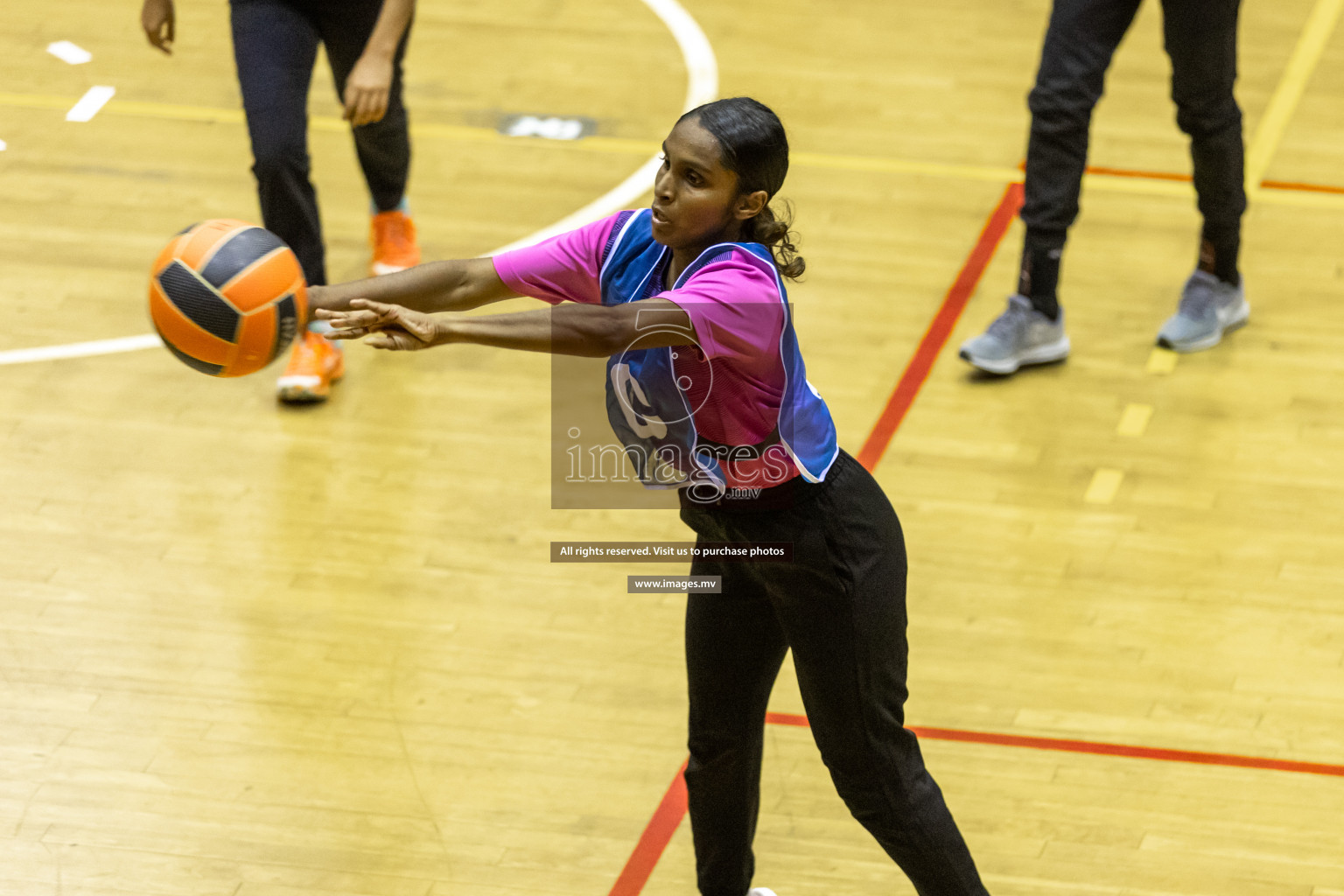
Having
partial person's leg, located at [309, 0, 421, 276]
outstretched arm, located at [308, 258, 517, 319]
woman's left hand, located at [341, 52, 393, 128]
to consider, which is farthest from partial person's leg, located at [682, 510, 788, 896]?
partial person's leg, located at [309, 0, 421, 276]

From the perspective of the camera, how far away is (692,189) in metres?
2.69

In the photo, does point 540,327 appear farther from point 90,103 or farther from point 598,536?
point 90,103

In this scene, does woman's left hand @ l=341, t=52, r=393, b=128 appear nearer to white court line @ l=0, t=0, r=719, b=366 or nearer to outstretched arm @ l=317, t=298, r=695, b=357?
white court line @ l=0, t=0, r=719, b=366

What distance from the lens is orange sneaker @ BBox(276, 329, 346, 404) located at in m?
5.18

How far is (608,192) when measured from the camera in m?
6.39

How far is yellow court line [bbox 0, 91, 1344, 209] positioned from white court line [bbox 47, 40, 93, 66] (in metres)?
0.35

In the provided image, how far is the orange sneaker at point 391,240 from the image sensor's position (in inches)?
226

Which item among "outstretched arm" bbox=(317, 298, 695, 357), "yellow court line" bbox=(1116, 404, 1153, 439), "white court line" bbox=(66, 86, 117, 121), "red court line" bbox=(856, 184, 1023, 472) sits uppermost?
"outstretched arm" bbox=(317, 298, 695, 357)

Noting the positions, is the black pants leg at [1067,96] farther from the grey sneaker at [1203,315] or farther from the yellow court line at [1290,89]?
the yellow court line at [1290,89]

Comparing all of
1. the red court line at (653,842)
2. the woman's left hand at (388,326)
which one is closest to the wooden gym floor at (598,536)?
the red court line at (653,842)

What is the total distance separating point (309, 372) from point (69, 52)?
2.95 metres

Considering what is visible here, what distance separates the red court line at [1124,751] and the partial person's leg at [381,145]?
2277 millimetres

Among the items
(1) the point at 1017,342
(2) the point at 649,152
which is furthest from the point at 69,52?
(1) the point at 1017,342

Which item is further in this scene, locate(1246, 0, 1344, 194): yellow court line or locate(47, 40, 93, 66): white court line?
locate(47, 40, 93, 66): white court line
